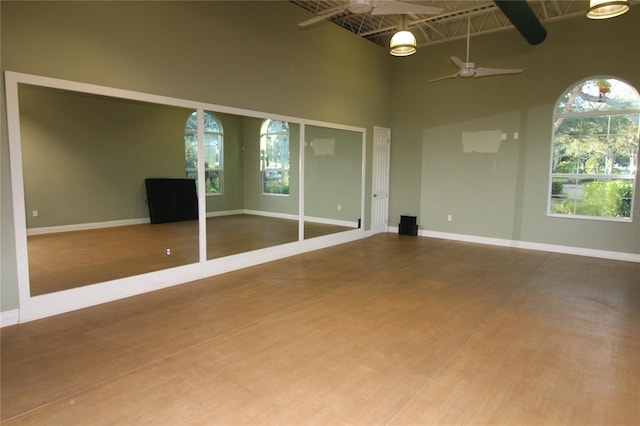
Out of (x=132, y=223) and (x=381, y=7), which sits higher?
(x=381, y=7)

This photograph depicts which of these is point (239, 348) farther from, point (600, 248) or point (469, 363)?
point (600, 248)

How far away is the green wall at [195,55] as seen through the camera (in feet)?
11.3

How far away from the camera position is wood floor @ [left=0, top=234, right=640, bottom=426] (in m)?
2.27

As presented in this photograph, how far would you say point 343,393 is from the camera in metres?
2.44

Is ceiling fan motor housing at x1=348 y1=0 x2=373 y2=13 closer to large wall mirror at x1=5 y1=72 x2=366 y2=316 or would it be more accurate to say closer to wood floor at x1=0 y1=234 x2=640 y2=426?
large wall mirror at x1=5 y1=72 x2=366 y2=316

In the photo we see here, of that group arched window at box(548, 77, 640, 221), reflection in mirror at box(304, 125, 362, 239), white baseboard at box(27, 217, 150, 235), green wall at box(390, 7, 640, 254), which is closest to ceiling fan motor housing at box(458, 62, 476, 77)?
green wall at box(390, 7, 640, 254)

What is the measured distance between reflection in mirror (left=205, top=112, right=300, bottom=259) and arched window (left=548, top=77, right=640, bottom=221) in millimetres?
4605

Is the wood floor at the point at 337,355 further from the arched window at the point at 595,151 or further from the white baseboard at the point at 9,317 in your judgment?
the arched window at the point at 595,151

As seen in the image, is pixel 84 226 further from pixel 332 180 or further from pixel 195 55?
pixel 332 180

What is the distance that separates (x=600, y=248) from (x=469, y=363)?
16.7 feet

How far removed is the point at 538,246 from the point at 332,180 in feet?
13.2

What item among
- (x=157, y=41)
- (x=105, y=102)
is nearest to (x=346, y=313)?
(x=157, y=41)

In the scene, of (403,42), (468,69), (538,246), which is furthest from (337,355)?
(538,246)

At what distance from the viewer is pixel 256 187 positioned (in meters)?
9.36
